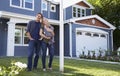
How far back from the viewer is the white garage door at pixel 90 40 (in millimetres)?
23969

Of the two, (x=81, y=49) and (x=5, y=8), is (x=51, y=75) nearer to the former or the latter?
(x=5, y=8)

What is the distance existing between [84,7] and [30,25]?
66.6 ft

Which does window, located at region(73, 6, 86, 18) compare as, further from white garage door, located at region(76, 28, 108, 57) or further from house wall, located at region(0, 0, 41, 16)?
house wall, located at region(0, 0, 41, 16)

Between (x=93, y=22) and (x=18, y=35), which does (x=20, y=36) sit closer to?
(x=18, y=35)

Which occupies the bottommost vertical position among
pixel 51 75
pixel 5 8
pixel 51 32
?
pixel 51 75

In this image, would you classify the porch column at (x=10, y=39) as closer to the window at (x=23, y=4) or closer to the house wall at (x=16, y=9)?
the house wall at (x=16, y=9)

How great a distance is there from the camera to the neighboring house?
19920mm

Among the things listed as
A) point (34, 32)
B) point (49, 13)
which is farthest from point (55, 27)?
point (34, 32)

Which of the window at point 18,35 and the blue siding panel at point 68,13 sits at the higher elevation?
the blue siding panel at point 68,13

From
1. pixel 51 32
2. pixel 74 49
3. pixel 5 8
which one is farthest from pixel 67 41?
pixel 51 32

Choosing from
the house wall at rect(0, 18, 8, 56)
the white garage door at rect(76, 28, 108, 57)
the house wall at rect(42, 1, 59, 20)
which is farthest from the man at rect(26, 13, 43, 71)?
the house wall at rect(42, 1, 59, 20)

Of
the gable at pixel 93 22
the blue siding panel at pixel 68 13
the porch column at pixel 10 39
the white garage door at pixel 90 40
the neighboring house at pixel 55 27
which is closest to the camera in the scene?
the porch column at pixel 10 39

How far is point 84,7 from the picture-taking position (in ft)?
93.6

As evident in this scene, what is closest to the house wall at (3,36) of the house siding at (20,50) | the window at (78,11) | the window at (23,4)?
the house siding at (20,50)
